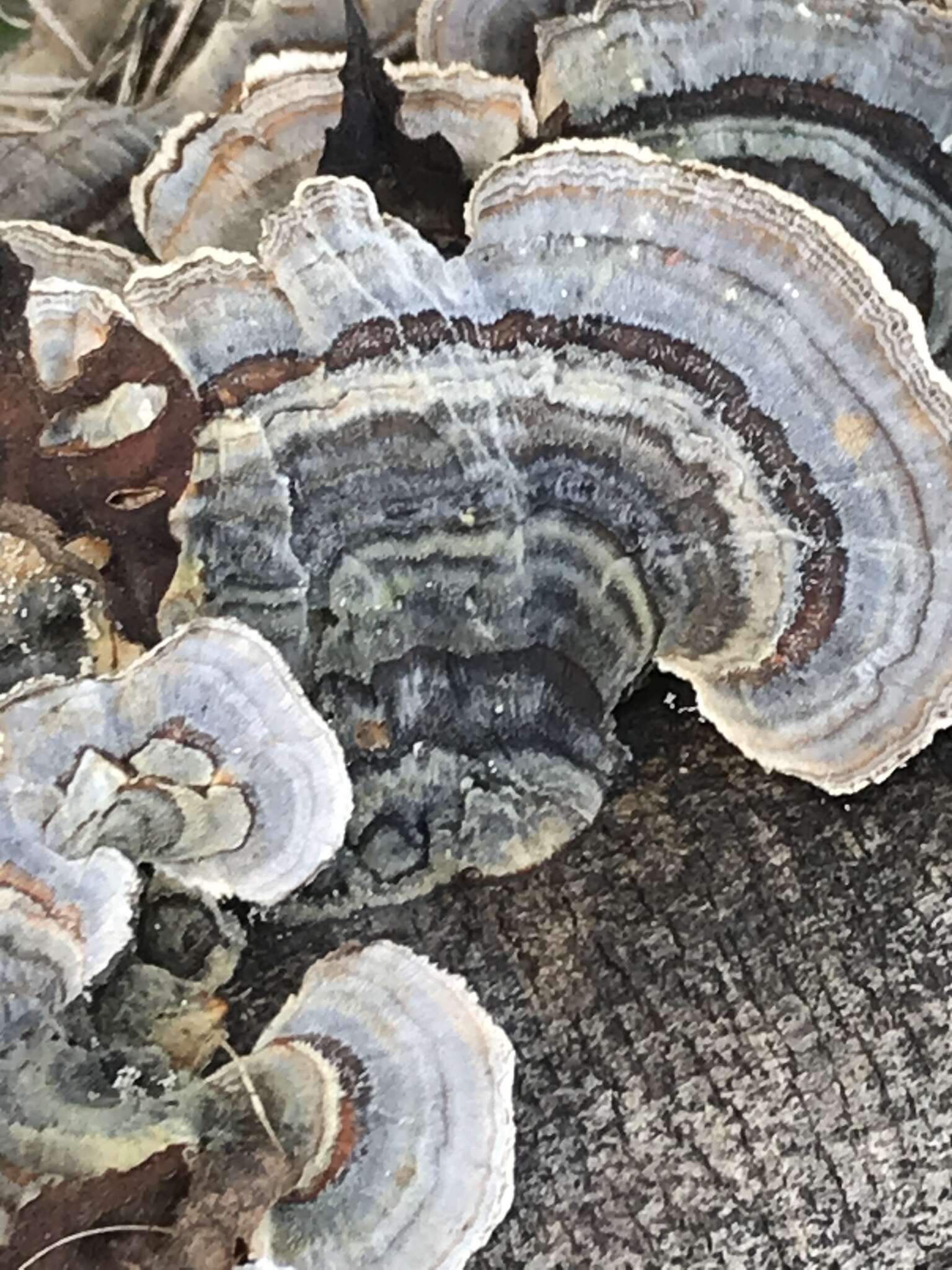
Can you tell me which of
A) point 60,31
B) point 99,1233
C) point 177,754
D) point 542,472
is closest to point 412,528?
point 542,472

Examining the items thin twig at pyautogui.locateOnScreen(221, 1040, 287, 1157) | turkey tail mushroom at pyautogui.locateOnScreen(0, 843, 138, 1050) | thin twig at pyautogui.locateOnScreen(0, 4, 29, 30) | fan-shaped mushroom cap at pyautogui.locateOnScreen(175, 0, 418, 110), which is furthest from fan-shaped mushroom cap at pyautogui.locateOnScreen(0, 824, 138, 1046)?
thin twig at pyautogui.locateOnScreen(0, 4, 29, 30)

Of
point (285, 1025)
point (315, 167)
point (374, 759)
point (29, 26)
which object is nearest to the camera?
point (285, 1025)

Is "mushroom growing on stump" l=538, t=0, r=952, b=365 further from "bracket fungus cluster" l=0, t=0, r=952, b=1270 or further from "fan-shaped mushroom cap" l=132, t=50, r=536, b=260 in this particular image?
"fan-shaped mushroom cap" l=132, t=50, r=536, b=260

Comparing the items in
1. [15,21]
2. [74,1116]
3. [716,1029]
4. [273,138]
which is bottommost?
[74,1116]

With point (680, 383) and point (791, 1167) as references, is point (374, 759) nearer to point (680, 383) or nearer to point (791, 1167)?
point (680, 383)

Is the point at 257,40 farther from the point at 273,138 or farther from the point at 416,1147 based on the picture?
the point at 416,1147

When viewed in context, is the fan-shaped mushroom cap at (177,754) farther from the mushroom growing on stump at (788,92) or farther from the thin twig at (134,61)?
the thin twig at (134,61)

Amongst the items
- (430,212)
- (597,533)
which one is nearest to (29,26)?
(430,212)
